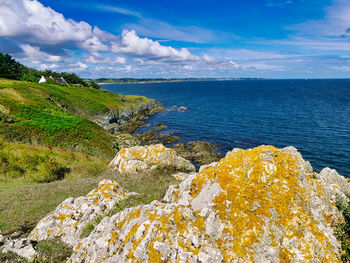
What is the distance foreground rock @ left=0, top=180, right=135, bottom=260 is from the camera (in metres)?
7.58

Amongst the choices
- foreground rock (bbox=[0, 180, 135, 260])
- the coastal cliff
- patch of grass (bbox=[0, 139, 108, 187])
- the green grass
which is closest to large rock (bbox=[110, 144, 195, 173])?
the green grass

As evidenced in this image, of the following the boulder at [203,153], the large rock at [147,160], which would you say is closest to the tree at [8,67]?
the boulder at [203,153]

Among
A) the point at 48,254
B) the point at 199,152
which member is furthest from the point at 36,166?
the point at 199,152

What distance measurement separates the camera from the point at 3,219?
10703mm

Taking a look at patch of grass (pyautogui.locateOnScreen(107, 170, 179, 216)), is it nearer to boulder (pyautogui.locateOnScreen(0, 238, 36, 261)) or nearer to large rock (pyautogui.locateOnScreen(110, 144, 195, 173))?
large rock (pyautogui.locateOnScreen(110, 144, 195, 173))

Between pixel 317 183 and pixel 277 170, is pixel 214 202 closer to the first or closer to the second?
pixel 277 170

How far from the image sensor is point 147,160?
67.3 feet

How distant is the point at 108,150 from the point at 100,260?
29807mm

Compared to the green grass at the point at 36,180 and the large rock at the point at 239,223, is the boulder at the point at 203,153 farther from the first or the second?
the large rock at the point at 239,223

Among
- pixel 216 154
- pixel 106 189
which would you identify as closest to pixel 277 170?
pixel 106 189

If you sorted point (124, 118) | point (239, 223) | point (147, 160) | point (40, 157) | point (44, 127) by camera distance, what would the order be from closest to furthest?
1. point (239, 223)
2. point (147, 160)
3. point (40, 157)
4. point (44, 127)
5. point (124, 118)

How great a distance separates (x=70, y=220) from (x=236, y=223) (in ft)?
25.7

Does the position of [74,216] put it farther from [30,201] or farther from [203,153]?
[203,153]

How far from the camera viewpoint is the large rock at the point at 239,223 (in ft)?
19.7
